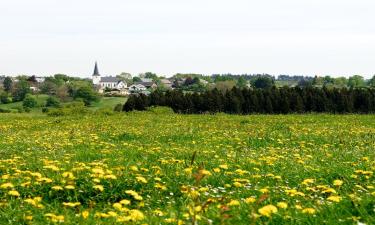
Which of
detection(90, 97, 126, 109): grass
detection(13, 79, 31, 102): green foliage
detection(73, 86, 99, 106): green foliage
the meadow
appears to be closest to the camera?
the meadow

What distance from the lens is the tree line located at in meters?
64.1

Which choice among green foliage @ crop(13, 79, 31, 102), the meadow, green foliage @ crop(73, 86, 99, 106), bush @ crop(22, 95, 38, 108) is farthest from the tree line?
green foliage @ crop(13, 79, 31, 102)

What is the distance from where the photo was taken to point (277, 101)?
64.4 m

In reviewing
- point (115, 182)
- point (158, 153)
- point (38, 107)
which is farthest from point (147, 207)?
point (38, 107)

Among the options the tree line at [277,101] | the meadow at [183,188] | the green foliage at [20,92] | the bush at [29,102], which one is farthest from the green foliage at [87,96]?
the meadow at [183,188]

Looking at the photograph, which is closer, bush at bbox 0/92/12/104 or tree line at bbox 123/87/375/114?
tree line at bbox 123/87/375/114

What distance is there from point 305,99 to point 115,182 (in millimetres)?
61174

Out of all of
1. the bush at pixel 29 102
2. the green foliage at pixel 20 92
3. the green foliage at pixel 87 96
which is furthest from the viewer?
the green foliage at pixel 20 92

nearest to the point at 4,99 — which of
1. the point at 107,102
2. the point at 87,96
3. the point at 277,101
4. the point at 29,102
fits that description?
the point at 29,102

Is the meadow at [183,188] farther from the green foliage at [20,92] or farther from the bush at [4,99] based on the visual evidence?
the green foliage at [20,92]

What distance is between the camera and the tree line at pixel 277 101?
64125 millimetres

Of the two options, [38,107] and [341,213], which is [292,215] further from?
[38,107]

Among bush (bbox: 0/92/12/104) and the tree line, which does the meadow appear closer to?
the tree line

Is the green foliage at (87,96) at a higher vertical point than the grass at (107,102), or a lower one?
higher
